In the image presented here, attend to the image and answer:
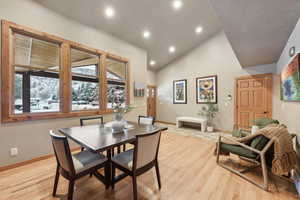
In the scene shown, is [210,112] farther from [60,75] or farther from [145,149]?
[60,75]

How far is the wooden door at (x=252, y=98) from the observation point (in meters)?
4.20

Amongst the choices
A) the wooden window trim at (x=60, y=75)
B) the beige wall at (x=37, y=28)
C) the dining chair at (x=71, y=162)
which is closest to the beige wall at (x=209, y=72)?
the wooden window trim at (x=60, y=75)

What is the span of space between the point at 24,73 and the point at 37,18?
1.16m

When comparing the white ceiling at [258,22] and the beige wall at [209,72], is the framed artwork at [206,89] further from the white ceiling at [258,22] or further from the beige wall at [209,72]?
the white ceiling at [258,22]

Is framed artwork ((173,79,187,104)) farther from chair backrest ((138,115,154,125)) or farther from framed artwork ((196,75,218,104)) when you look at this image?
chair backrest ((138,115,154,125))

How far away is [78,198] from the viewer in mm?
1666

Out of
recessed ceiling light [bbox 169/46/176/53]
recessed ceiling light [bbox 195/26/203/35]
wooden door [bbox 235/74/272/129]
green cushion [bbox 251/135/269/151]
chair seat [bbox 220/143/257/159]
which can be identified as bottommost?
chair seat [bbox 220/143/257/159]

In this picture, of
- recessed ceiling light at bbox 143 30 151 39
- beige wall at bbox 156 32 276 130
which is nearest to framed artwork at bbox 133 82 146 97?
recessed ceiling light at bbox 143 30 151 39

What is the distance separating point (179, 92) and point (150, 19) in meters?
3.51

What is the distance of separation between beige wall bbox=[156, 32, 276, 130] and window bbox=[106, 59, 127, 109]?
9.66 feet

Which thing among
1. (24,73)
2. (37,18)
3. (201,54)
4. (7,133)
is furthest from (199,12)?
(7,133)

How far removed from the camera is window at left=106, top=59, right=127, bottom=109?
4090 mm

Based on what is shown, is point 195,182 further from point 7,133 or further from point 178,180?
point 7,133

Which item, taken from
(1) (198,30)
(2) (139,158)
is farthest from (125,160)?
(1) (198,30)
